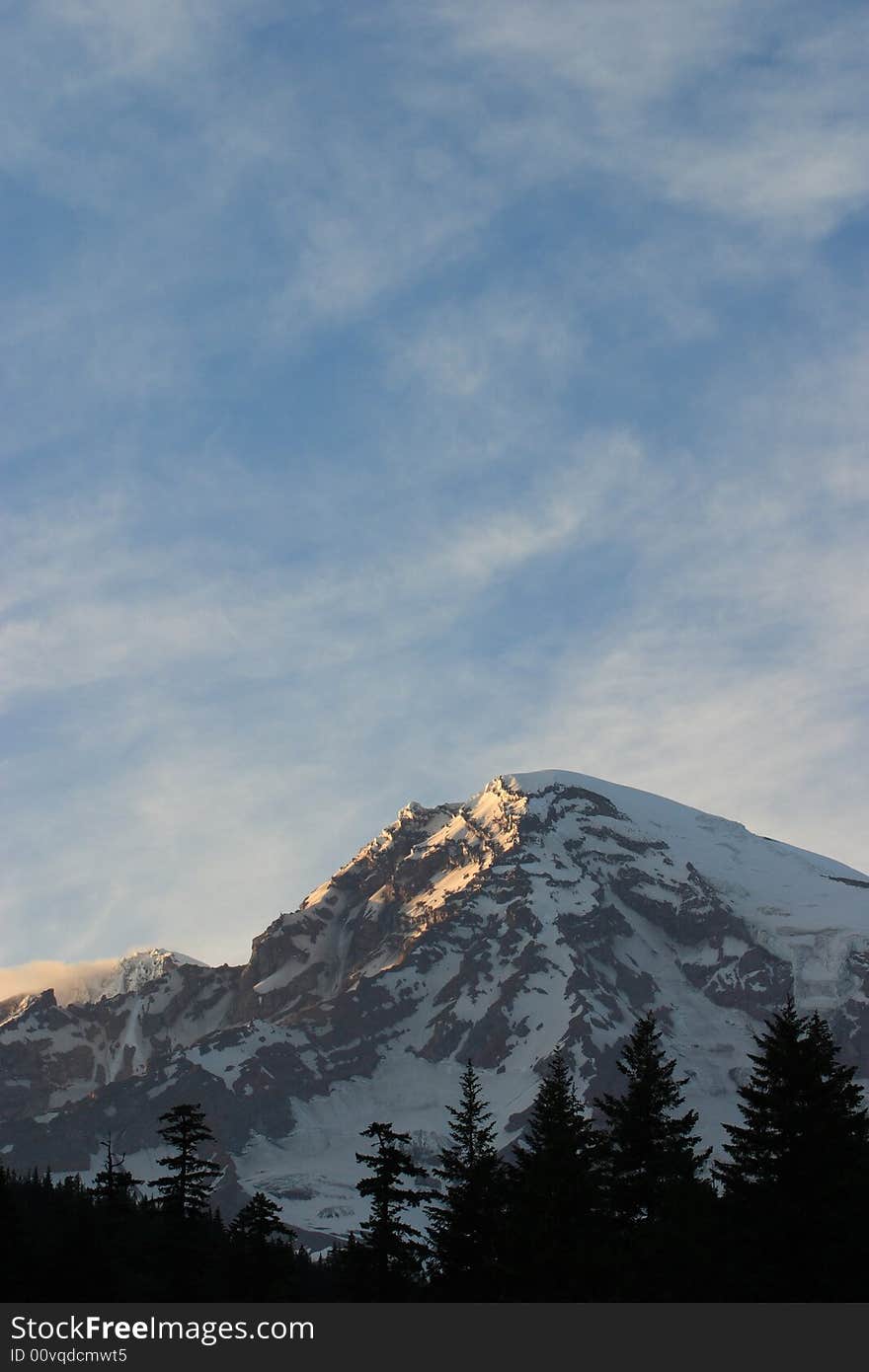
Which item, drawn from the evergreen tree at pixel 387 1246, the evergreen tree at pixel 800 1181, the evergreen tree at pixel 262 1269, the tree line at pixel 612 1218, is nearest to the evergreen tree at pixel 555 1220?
the tree line at pixel 612 1218

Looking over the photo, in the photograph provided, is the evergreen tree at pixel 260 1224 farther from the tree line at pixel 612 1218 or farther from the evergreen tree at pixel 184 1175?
the evergreen tree at pixel 184 1175

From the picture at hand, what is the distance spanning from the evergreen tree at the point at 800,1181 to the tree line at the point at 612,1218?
0.22ft

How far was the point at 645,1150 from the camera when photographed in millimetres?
66812

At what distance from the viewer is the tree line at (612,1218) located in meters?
54.8

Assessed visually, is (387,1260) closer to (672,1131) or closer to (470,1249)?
(470,1249)

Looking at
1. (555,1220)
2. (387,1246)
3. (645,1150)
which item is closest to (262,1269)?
(387,1246)

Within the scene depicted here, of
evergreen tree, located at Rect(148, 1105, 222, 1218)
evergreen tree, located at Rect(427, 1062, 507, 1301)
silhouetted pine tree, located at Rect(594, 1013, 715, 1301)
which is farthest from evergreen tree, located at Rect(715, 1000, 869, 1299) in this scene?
evergreen tree, located at Rect(148, 1105, 222, 1218)

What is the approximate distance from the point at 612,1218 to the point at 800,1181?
9.78m

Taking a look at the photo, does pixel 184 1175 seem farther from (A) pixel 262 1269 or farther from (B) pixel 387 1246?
(B) pixel 387 1246

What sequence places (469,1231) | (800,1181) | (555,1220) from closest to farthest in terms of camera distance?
1. (800,1181)
2. (555,1220)
3. (469,1231)

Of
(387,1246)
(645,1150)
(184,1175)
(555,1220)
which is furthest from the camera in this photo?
(184,1175)
